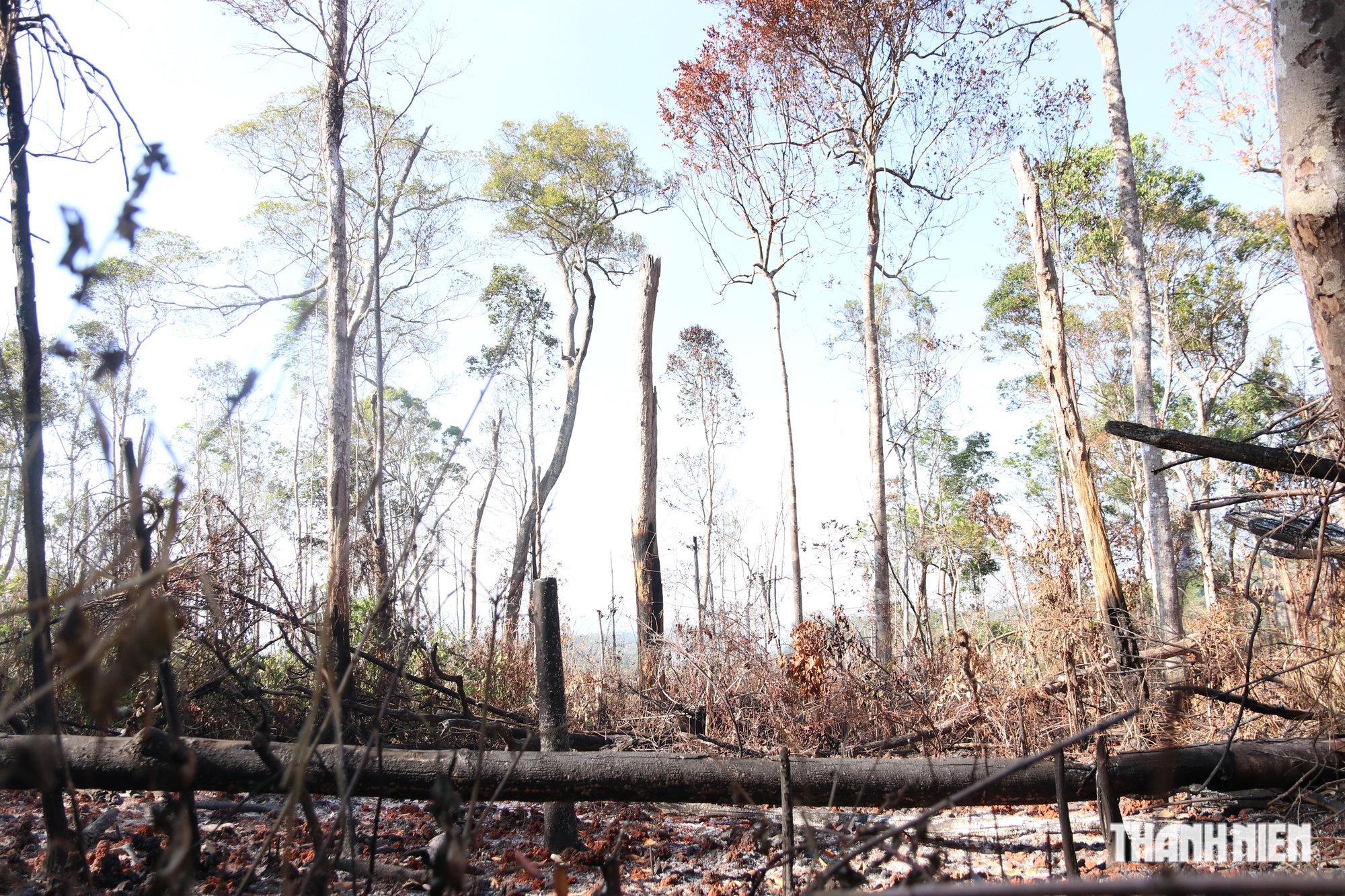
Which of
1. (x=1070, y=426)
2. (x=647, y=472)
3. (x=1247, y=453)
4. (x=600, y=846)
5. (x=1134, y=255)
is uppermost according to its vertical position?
(x=1134, y=255)

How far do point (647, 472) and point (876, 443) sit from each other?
3.12 meters

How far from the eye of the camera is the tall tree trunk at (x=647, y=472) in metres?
9.46

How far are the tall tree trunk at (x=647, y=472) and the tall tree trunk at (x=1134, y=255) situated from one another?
580cm

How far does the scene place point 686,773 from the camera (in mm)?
2629

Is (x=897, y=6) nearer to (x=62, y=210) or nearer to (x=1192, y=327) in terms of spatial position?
(x=1192, y=327)

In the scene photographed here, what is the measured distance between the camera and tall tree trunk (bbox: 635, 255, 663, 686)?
9.46 m

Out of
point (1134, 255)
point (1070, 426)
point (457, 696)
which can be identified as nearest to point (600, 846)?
point (457, 696)

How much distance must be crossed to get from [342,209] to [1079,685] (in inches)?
369

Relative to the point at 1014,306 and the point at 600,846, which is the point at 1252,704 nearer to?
the point at 600,846

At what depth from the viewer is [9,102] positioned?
6.16 feet

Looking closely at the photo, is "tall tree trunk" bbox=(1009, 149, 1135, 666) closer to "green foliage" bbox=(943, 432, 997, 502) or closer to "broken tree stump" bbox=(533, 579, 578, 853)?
"broken tree stump" bbox=(533, 579, 578, 853)

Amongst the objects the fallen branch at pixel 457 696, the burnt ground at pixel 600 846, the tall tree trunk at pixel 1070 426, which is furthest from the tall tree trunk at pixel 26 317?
the tall tree trunk at pixel 1070 426

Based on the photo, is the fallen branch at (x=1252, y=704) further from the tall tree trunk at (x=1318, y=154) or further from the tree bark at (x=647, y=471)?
the tree bark at (x=647, y=471)

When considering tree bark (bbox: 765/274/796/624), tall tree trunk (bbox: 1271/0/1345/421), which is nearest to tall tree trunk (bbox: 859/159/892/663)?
tree bark (bbox: 765/274/796/624)
